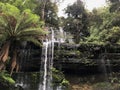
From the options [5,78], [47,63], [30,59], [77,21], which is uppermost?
[77,21]

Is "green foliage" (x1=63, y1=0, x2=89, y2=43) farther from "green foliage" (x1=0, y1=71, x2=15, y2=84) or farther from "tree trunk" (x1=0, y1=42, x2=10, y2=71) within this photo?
"green foliage" (x1=0, y1=71, x2=15, y2=84)

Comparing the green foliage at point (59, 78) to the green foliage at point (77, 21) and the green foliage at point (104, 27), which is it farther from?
the green foliage at point (77, 21)

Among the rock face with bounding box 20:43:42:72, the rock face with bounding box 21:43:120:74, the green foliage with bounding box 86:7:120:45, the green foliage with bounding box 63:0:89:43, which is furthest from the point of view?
the green foliage with bounding box 63:0:89:43

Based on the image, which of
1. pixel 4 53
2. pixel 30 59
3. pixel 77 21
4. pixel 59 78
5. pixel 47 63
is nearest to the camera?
pixel 4 53

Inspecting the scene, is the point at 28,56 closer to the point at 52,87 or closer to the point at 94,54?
the point at 52,87

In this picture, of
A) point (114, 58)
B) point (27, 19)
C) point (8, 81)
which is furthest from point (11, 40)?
point (114, 58)

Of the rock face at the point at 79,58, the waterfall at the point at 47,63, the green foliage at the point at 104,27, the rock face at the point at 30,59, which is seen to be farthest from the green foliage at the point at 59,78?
the green foliage at the point at 104,27

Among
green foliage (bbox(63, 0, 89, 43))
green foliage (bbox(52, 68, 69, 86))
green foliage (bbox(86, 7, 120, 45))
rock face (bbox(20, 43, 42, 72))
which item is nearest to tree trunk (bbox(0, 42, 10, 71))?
rock face (bbox(20, 43, 42, 72))

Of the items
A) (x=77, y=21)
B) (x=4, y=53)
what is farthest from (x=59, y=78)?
(x=77, y=21)

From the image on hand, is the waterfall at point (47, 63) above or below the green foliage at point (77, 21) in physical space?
below

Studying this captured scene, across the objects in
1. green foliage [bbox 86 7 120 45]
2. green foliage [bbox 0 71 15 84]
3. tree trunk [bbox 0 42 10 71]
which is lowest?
green foliage [bbox 0 71 15 84]

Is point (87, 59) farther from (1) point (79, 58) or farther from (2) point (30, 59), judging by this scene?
(2) point (30, 59)

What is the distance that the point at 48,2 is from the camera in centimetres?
1812

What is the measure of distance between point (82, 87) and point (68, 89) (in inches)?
35.3
